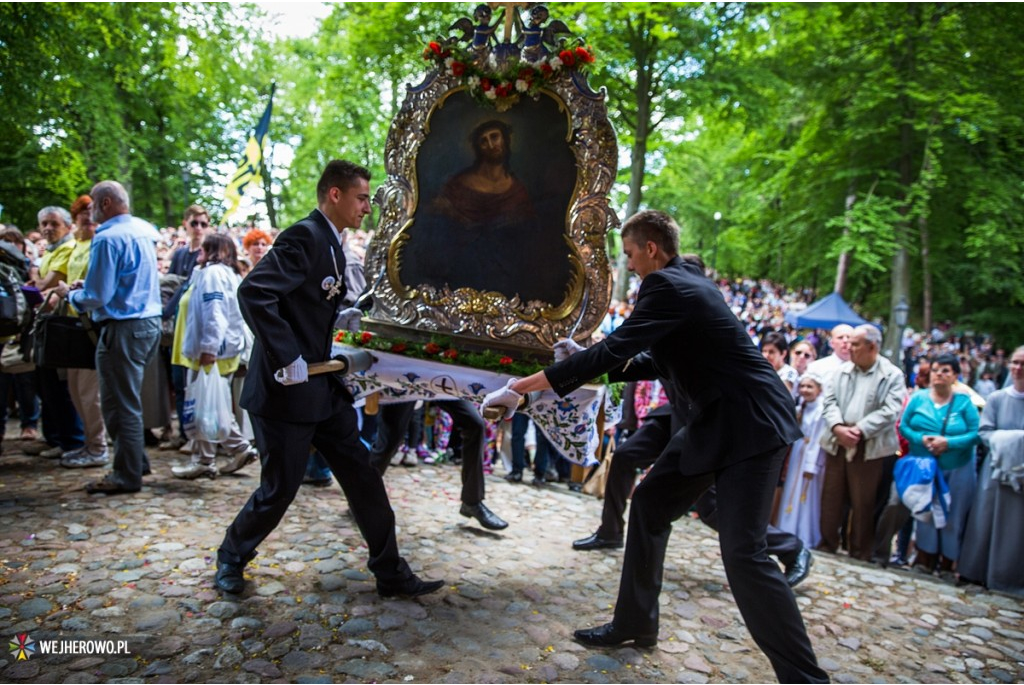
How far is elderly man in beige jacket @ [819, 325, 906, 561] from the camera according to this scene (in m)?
6.21

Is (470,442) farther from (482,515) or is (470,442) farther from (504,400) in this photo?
(504,400)

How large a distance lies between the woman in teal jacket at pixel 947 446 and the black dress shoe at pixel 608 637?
3.62 m

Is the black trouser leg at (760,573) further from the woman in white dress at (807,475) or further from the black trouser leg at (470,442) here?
the woman in white dress at (807,475)

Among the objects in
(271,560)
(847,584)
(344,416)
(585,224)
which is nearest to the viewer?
(344,416)

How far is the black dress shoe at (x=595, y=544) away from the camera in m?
5.62

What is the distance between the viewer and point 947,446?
6.16m

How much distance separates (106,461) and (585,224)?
16.3ft

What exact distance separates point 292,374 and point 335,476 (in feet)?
2.38

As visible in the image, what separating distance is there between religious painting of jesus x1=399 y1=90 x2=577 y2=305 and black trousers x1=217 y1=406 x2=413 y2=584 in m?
1.64

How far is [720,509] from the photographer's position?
3.61 m

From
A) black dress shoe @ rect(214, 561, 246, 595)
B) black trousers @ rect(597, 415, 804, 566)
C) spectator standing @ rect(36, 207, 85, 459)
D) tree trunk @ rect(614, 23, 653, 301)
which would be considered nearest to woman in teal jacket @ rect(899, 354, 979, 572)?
black trousers @ rect(597, 415, 804, 566)

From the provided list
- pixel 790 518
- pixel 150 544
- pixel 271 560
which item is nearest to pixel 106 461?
pixel 150 544

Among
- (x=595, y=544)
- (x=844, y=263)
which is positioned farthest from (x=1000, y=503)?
(x=844, y=263)

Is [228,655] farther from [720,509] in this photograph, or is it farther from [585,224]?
[585,224]
